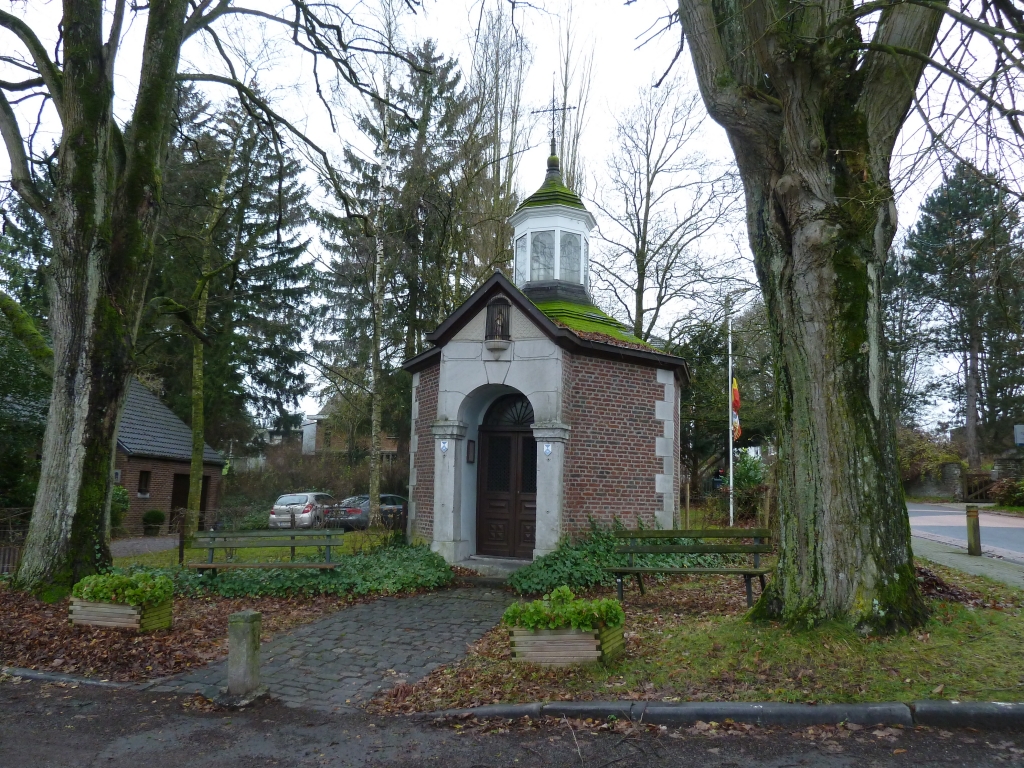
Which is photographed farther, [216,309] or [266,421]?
[266,421]

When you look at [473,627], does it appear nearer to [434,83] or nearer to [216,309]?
[434,83]

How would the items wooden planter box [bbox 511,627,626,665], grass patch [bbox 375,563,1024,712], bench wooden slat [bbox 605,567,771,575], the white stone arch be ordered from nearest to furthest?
grass patch [bbox 375,563,1024,712] < wooden planter box [bbox 511,627,626,665] < bench wooden slat [bbox 605,567,771,575] < the white stone arch

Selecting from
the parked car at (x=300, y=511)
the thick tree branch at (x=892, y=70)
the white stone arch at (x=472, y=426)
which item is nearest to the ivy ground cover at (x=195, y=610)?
the white stone arch at (x=472, y=426)

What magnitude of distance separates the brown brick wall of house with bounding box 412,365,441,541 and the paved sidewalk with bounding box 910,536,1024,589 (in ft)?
24.0

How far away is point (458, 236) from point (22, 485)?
13.7m

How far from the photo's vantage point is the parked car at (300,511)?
2458 cm

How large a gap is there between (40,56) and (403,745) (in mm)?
10058

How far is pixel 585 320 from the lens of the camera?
43.3ft

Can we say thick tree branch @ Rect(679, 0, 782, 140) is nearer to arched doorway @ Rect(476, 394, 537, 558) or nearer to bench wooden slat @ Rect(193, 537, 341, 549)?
arched doorway @ Rect(476, 394, 537, 558)

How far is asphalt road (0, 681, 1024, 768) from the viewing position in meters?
4.26

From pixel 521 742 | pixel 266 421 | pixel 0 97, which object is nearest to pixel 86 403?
pixel 0 97

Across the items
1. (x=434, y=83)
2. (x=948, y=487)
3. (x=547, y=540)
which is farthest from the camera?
(x=948, y=487)

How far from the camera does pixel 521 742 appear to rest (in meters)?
4.66

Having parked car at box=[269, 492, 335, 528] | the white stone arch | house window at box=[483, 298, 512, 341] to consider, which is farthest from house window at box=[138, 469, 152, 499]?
house window at box=[483, 298, 512, 341]
